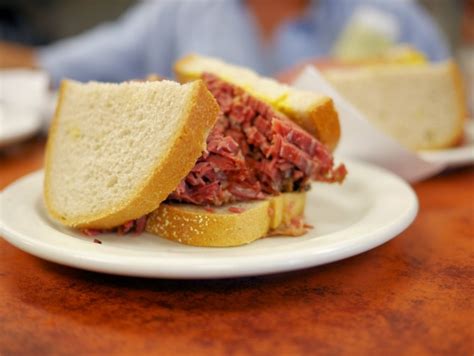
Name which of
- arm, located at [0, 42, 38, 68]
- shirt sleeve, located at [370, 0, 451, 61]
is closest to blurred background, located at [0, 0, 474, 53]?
shirt sleeve, located at [370, 0, 451, 61]

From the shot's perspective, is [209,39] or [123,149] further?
[209,39]

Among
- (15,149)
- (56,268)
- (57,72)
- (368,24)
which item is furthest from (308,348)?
(57,72)

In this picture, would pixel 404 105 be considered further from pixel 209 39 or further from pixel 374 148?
pixel 209 39

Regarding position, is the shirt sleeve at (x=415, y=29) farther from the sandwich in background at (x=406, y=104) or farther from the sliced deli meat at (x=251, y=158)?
the sliced deli meat at (x=251, y=158)

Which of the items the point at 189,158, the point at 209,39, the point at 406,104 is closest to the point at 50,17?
the point at 209,39

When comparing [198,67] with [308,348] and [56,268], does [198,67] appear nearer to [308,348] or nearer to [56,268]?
[56,268]
